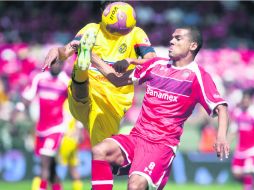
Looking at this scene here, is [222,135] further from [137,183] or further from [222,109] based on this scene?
[137,183]

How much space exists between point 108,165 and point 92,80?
178cm

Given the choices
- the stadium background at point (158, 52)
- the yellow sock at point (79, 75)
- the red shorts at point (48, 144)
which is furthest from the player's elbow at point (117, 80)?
Result: the stadium background at point (158, 52)

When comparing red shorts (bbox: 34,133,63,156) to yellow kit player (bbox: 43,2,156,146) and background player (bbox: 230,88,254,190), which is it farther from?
yellow kit player (bbox: 43,2,156,146)

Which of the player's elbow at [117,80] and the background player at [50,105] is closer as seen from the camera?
the player's elbow at [117,80]

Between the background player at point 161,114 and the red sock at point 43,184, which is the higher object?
the background player at point 161,114

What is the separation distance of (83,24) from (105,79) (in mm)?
13299

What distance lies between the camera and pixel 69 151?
1570 cm

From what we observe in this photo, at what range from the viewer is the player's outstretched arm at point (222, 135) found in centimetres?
791

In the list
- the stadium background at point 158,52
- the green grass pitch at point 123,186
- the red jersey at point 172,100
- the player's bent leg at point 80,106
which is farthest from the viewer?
the stadium background at point 158,52

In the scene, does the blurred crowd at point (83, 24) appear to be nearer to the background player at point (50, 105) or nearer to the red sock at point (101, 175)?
the background player at point (50, 105)

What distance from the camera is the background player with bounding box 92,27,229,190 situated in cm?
841

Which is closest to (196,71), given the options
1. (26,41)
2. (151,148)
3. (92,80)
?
(151,148)

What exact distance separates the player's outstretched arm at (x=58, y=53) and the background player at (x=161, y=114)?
0.86 m

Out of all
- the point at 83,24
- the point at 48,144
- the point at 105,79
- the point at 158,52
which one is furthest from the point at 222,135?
the point at 83,24
